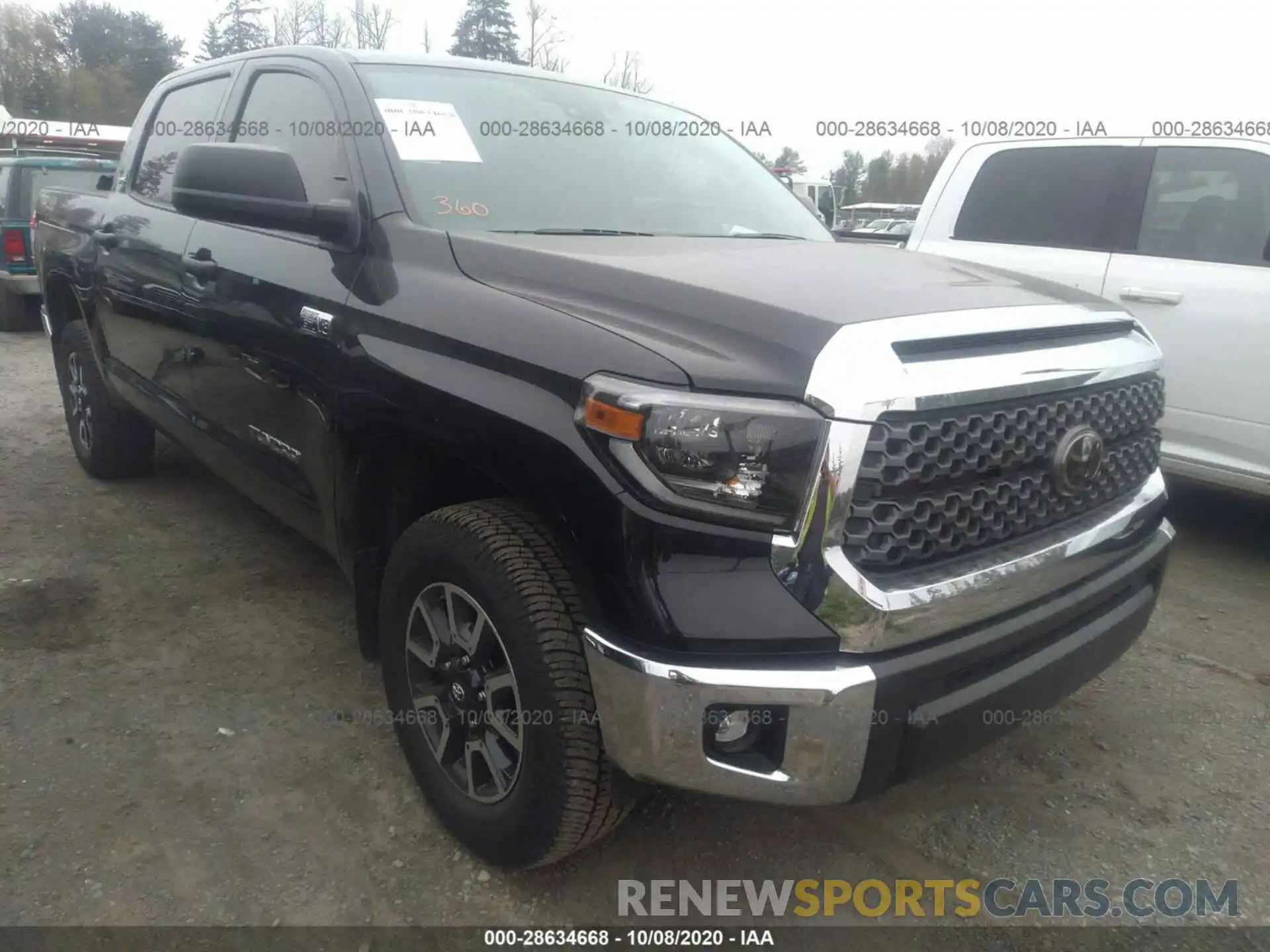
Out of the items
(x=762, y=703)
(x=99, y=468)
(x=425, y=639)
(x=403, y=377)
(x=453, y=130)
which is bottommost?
(x=99, y=468)

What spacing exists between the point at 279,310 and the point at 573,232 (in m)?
0.87

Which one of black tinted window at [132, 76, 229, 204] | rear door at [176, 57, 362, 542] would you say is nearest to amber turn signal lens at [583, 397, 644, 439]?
rear door at [176, 57, 362, 542]

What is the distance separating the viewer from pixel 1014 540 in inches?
77.0

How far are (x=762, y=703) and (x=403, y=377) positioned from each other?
111cm

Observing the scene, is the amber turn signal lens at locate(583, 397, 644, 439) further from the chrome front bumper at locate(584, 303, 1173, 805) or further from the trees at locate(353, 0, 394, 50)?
the trees at locate(353, 0, 394, 50)

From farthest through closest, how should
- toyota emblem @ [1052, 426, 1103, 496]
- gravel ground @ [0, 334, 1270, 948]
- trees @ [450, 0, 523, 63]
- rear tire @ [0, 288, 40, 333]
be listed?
1. trees @ [450, 0, 523, 63]
2. rear tire @ [0, 288, 40, 333]
3. gravel ground @ [0, 334, 1270, 948]
4. toyota emblem @ [1052, 426, 1103, 496]

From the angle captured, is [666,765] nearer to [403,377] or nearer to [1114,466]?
[403,377]

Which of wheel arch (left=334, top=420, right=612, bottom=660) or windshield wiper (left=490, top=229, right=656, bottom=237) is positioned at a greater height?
windshield wiper (left=490, top=229, right=656, bottom=237)

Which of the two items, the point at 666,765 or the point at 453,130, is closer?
the point at 666,765

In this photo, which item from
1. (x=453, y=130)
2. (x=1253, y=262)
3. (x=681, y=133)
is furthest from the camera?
(x=1253, y=262)

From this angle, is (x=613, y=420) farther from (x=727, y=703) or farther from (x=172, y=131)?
(x=172, y=131)

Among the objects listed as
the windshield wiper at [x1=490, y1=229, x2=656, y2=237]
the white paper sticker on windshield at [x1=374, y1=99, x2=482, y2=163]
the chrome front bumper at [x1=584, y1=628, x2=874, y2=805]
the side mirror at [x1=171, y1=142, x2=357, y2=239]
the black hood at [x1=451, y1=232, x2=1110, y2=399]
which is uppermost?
the white paper sticker on windshield at [x1=374, y1=99, x2=482, y2=163]

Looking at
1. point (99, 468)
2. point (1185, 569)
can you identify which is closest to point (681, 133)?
point (1185, 569)

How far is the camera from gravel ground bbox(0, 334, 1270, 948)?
7.12ft
